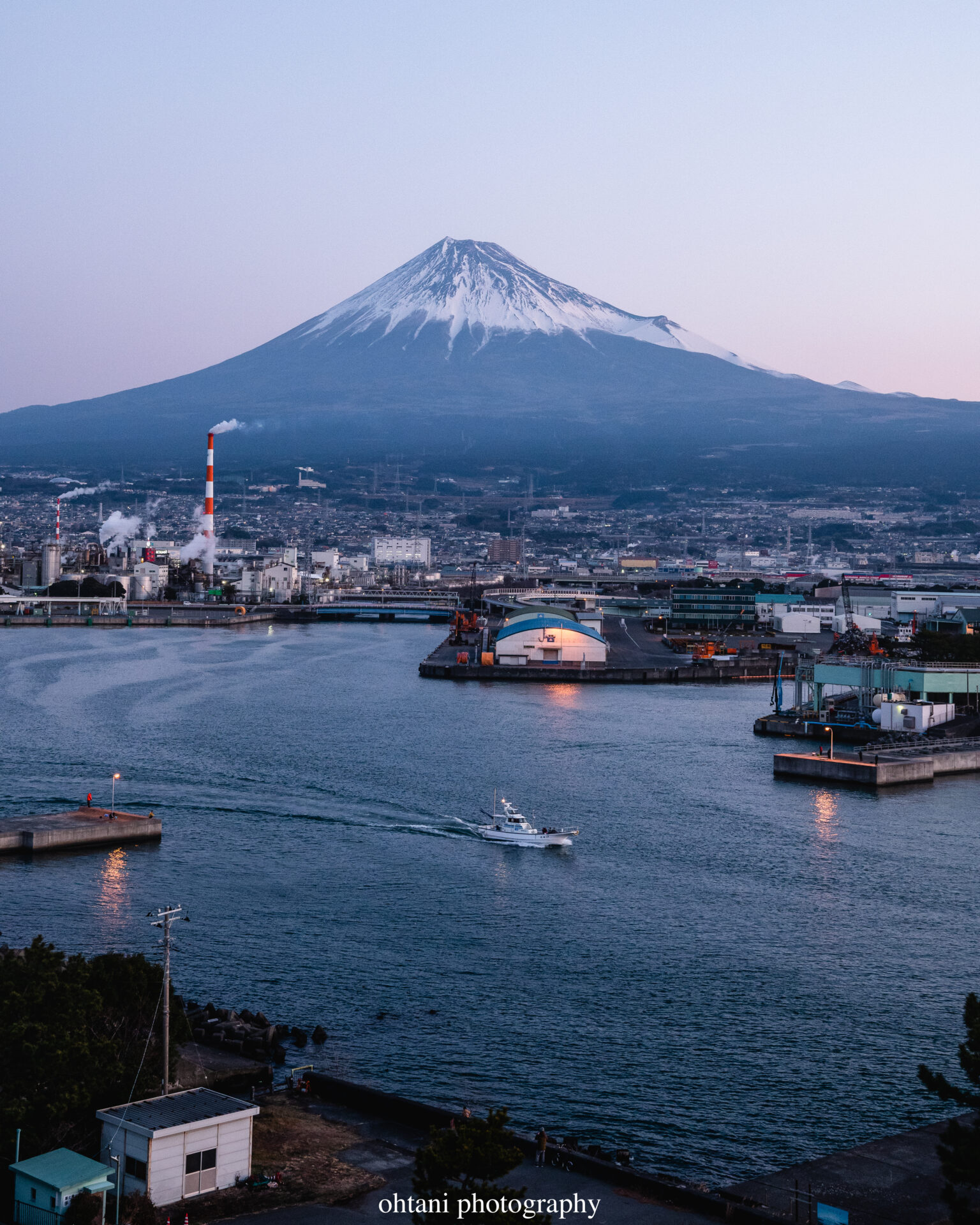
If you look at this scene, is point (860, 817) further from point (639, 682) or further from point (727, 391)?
point (727, 391)

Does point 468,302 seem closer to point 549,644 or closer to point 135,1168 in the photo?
point 549,644

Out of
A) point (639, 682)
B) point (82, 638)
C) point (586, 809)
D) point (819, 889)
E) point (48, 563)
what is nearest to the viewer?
point (819, 889)

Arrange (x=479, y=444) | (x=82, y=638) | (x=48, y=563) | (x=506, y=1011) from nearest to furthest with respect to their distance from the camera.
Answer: (x=506, y=1011), (x=82, y=638), (x=48, y=563), (x=479, y=444)

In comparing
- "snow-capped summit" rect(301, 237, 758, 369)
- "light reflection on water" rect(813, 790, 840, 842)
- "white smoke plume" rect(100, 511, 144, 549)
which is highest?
"snow-capped summit" rect(301, 237, 758, 369)

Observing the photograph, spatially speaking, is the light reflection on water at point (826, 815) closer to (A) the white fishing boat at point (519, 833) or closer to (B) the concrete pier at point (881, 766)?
(B) the concrete pier at point (881, 766)

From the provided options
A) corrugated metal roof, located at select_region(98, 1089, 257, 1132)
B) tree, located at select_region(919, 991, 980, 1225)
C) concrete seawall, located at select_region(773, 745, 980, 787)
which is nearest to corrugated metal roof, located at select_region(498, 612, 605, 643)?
concrete seawall, located at select_region(773, 745, 980, 787)

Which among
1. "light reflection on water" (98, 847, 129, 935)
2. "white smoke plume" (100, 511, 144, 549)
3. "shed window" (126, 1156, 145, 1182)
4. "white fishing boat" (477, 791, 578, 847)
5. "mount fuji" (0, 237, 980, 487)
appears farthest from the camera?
"mount fuji" (0, 237, 980, 487)

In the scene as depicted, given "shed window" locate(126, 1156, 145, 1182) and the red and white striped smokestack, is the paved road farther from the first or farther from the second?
the red and white striped smokestack

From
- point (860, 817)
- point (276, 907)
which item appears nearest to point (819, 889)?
point (860, 817)
